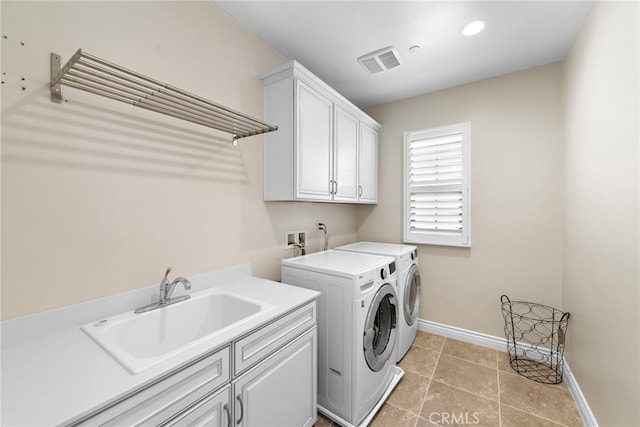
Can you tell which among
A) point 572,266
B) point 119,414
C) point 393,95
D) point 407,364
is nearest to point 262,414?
point 119,414

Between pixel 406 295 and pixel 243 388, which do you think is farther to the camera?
pixel 406 295

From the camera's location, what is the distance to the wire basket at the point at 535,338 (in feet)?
6.96

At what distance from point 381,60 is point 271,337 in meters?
2.21

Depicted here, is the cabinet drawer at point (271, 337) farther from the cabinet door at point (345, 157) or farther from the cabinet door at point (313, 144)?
the cabinet door at point (345, 157)

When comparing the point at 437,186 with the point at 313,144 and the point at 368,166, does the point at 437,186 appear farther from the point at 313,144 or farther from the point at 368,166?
the point at 313,144

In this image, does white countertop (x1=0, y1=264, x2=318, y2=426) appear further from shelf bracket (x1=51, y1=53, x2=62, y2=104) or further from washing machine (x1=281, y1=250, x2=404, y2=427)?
shelf bracket (x1=51, y1=53, x2=62, y2=104)

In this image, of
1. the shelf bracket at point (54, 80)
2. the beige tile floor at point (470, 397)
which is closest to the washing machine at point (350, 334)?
the beige tile floor at point (470, 397)

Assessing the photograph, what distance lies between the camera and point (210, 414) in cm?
95

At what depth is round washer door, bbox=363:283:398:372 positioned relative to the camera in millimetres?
1695

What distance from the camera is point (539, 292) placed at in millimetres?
2305

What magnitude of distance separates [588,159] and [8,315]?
3.04m

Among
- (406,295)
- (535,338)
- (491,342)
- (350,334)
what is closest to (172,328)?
(350,334)

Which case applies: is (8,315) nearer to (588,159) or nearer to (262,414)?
(262,414)

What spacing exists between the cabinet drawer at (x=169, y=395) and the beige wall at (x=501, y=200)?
7.95ft
